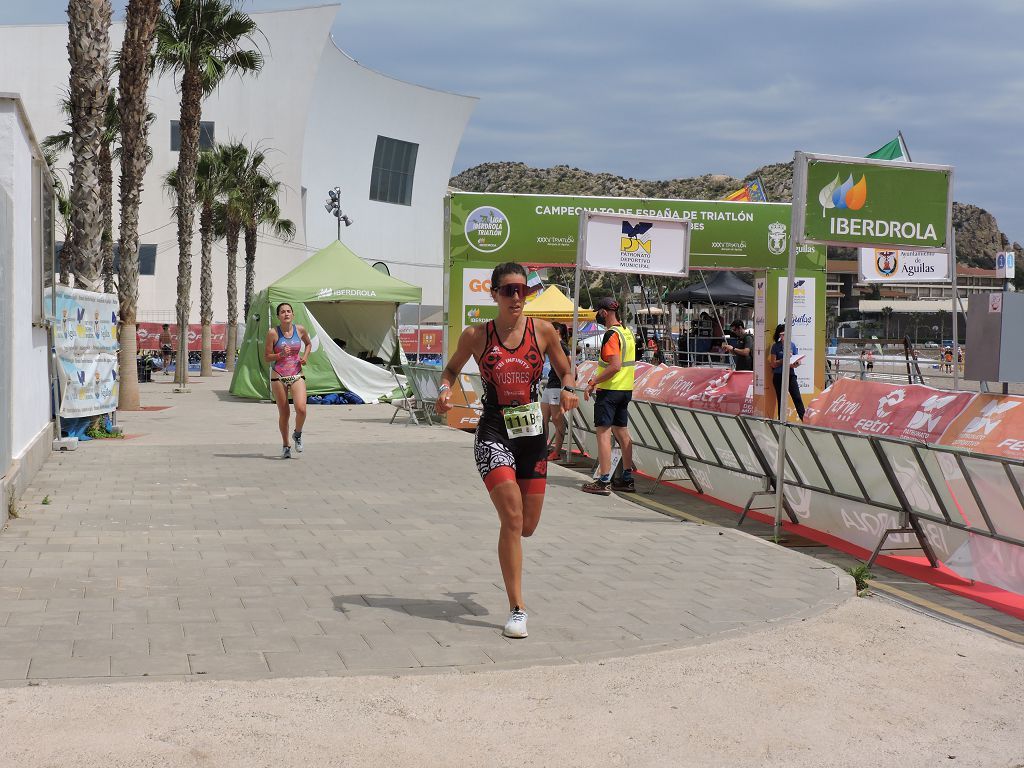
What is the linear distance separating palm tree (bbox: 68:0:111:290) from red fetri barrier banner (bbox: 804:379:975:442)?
9.98 m

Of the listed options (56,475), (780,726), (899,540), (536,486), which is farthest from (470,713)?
(56,475)

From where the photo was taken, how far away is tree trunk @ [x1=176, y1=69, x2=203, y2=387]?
26328mm

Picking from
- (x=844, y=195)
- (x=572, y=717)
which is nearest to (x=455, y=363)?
(x=572, y=717)

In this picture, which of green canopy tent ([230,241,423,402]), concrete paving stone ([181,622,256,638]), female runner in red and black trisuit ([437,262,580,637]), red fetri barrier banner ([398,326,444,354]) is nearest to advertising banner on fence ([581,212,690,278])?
female runner in red and black trisuit ([437,262,580,637])

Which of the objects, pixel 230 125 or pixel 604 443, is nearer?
pixel 604 443

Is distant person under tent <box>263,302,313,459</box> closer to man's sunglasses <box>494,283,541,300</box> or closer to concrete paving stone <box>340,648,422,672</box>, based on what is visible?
man's sunglasses <box>494,283,541,300</box>

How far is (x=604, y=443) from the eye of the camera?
35.4 ft

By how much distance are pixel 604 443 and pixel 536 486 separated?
499 cm

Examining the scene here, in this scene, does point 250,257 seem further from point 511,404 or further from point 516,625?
point 516,625

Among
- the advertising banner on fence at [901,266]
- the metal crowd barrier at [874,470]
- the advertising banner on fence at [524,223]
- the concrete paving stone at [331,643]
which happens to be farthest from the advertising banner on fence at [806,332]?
the concrete paving stone at [331,643]

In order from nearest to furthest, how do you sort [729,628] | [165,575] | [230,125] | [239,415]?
[729,628] → [165,575] → [239,415] → [230,125]

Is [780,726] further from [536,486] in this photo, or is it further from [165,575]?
[165,575]

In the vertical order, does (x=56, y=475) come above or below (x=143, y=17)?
below

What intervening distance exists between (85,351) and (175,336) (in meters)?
33.9
